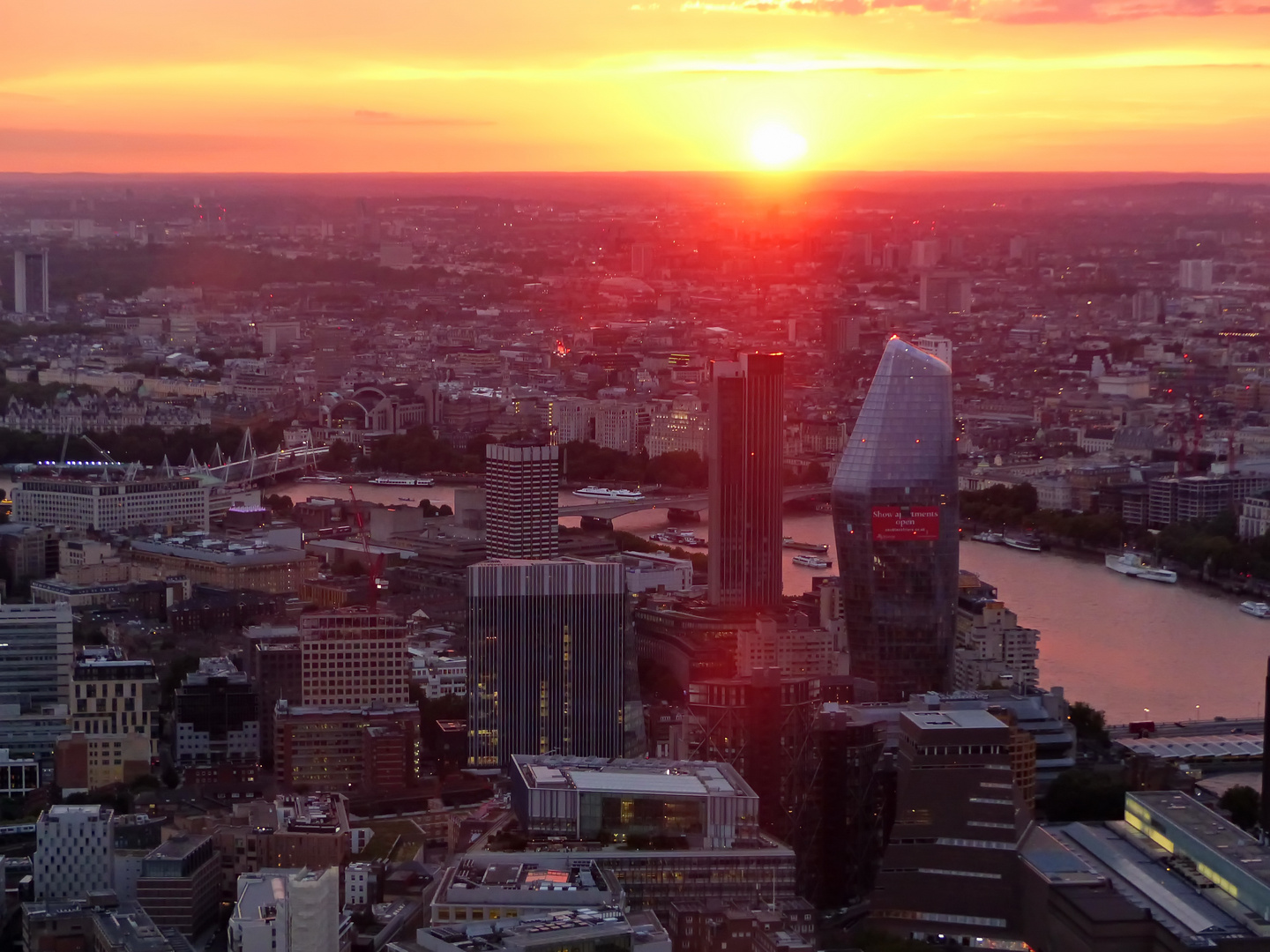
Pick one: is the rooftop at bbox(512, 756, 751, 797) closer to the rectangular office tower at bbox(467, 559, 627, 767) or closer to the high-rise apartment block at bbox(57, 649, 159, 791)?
the rectangular office tower at bbox(467, 559, 627, 767)

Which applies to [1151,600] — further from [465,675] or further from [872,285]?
[872,285]

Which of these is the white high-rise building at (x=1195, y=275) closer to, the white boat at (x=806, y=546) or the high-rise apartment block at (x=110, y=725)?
the white boat at (x=806, y=546)

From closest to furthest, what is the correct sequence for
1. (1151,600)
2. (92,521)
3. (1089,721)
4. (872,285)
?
(1089,721), (1151,600), (92,521), (872,285)

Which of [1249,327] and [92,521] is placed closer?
[92,521]

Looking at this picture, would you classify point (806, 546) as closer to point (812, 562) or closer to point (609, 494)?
point (812, 562)

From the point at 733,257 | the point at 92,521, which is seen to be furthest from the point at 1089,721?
the point at 733,257

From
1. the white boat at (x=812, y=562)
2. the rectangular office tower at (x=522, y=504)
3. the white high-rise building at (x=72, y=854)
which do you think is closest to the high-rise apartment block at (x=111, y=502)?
the rectangular office tower at (x=522, y=504)
